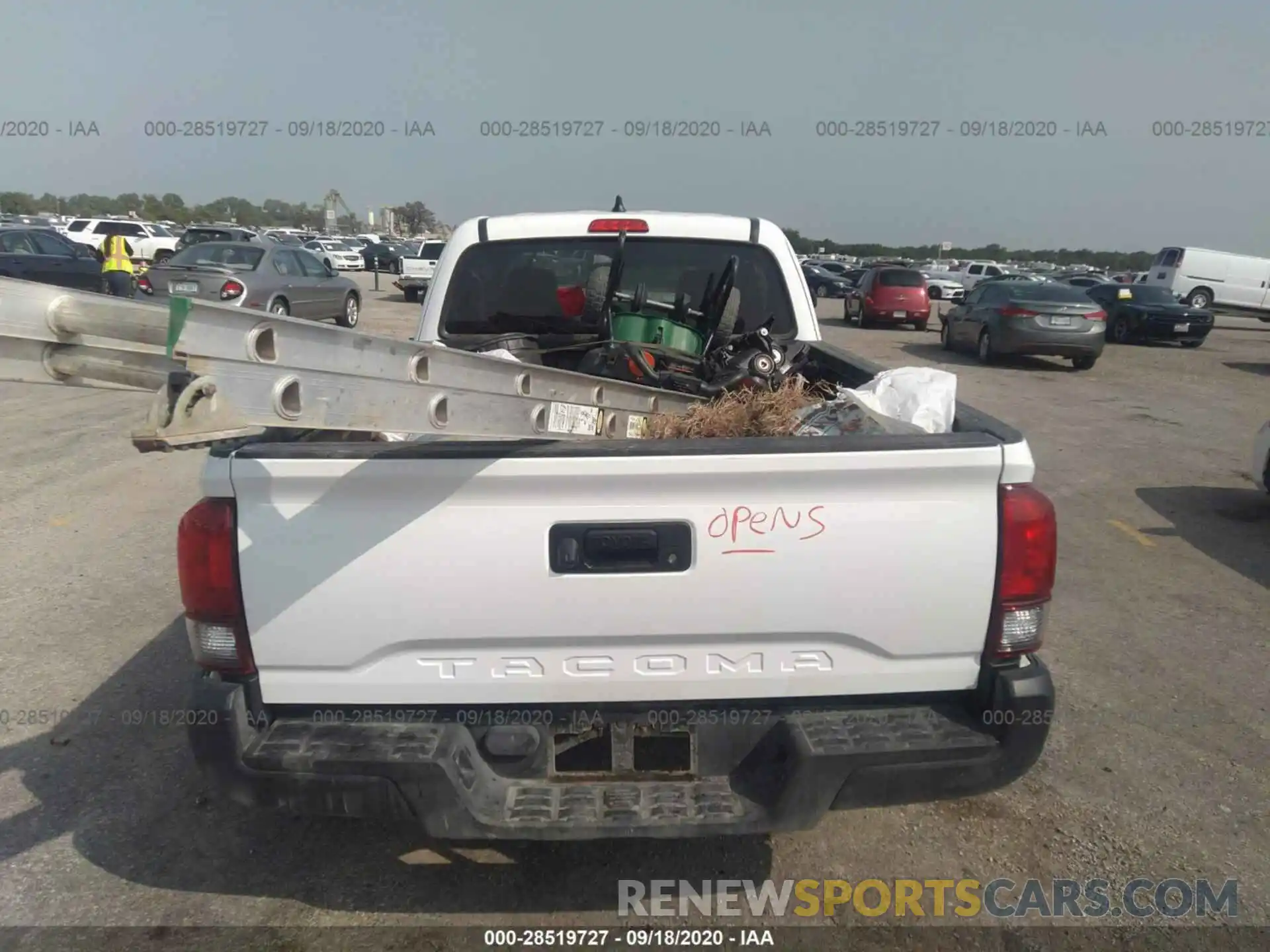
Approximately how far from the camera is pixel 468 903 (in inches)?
109

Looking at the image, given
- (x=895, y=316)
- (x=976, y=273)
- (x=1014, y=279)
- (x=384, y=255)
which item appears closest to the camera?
(x=1014, y=279)

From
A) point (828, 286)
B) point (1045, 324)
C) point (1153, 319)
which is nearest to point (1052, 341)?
point (1045, 324)

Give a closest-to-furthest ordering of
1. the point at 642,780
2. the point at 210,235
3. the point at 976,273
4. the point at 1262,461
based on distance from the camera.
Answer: the point at 642,780 < the point at 1262,461 < the point at 210,235 < the point at 976,273

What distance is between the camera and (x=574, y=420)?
300 cm

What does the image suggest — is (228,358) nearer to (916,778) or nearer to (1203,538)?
(916,778)

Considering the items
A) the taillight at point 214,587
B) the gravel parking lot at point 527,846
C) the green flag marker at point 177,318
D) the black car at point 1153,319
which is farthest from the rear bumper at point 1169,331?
the green flag marker at point 177,318

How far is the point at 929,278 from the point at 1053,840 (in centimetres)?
3921

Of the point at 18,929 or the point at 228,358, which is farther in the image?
the point at 18,929

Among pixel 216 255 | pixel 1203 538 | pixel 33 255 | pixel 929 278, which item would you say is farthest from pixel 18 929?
pixel 929 278

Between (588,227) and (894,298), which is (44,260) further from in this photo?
(894,298)

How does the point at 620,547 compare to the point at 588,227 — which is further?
the point at 588,227

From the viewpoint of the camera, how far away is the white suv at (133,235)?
2922cm

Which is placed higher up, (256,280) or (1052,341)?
(256,280)

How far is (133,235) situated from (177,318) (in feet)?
115
